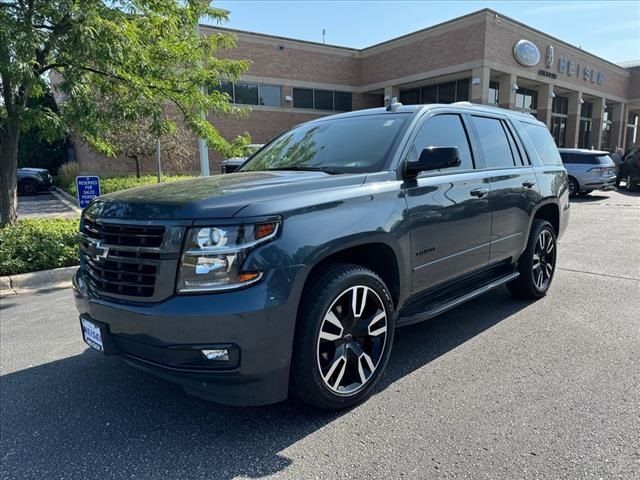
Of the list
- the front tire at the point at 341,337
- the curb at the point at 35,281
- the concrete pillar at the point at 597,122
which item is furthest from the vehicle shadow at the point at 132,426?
the concrete pillar at the point at 597,122

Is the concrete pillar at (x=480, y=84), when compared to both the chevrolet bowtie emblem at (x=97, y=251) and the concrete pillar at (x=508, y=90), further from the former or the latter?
the chevrolet bowtie emblem at (x=97, y=251)

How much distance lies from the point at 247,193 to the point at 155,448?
5.08ft

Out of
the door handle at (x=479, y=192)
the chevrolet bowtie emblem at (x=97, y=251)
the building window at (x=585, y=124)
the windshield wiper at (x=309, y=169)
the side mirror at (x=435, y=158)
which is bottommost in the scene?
the chevrolet bowtie emblem at (x=97, y=251)

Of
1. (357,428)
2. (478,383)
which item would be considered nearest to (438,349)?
(478,383)

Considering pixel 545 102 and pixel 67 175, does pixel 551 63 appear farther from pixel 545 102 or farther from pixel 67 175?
pixel 67 175

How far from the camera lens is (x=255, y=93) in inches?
1084

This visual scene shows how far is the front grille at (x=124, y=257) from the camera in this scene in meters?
2.52

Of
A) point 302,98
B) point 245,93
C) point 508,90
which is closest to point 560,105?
point 508,90

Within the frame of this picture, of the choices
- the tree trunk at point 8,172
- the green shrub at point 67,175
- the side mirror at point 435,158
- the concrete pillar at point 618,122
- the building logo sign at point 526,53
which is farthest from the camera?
the concrete pillar at point 618,122

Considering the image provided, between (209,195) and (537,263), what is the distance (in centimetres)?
391

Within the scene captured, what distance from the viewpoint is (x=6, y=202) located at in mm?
7949

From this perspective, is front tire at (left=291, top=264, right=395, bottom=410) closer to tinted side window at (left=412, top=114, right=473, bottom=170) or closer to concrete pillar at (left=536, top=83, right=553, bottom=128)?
tinted side window at (left=412, top=114, right=473, bottom=170)

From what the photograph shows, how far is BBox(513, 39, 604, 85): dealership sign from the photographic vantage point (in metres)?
25.3

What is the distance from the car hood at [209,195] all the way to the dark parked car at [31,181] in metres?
21.7
